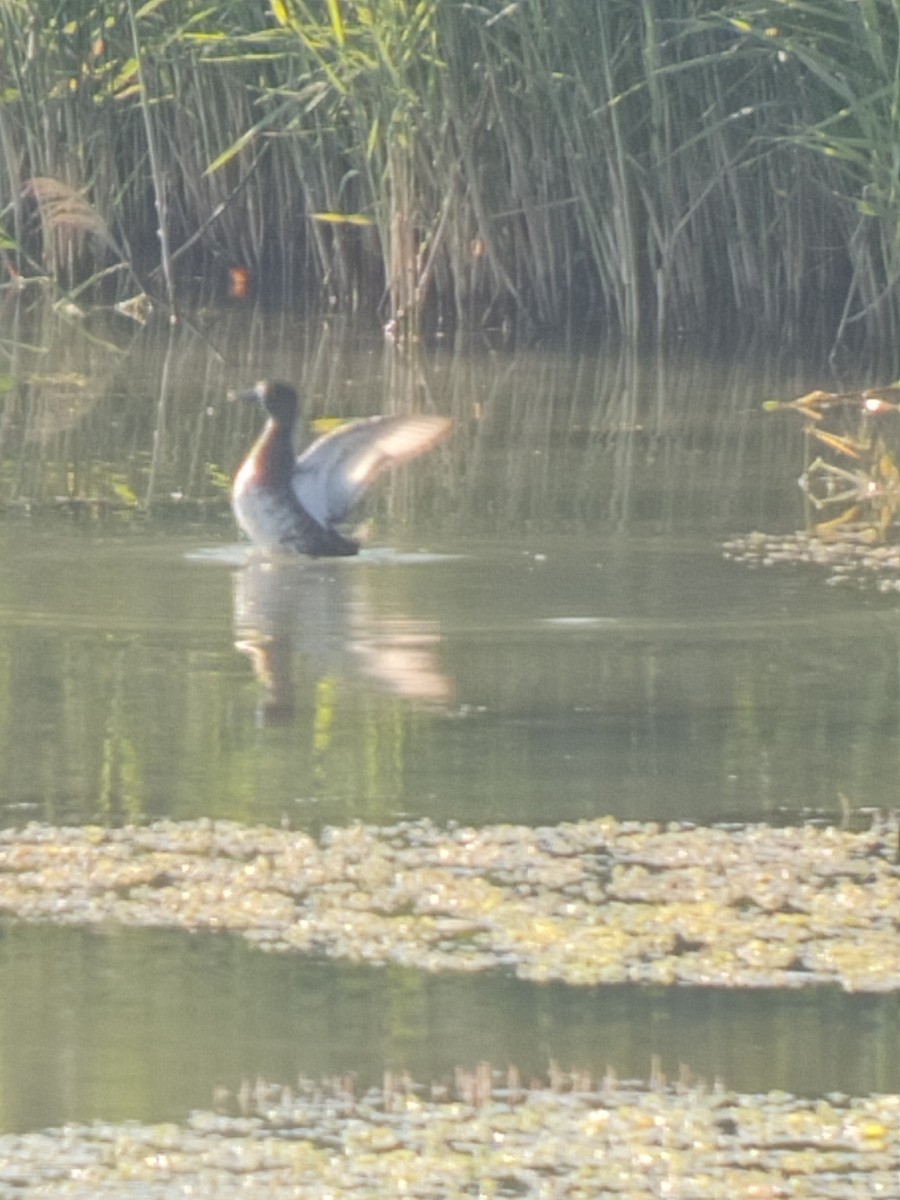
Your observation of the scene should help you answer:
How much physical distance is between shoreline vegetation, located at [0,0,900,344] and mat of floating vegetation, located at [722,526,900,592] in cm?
297

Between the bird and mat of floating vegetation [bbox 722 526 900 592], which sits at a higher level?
the bird

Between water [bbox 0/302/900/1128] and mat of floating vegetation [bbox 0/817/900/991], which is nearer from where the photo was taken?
water [bbox 0/302/900/1128]

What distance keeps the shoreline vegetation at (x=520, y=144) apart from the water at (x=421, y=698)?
1.93m

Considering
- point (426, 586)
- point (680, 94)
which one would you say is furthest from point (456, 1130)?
point (680, 94)

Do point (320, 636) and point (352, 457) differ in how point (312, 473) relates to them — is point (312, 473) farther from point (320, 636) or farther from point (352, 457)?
point (320, 636)

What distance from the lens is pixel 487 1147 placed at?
2.72 meters

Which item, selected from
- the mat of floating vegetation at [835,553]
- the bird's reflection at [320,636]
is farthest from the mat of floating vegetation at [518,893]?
the mat of floating vegetation at [835,553]

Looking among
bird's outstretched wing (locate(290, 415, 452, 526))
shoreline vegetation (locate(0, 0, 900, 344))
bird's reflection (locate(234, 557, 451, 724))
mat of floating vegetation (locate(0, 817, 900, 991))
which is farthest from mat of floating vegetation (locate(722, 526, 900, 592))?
shoreline vegetation (locate(0, 0, 900, 344))

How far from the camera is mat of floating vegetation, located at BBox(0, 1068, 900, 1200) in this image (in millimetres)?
2619

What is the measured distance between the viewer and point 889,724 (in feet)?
14.8

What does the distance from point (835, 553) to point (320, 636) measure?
4.61ft

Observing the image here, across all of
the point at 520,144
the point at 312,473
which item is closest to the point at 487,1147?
the point at 312,473

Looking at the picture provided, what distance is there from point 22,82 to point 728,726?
8168 millimetres

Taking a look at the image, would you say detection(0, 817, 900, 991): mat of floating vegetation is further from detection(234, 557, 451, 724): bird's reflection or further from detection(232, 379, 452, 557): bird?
detection(232, 379, 452, 557): bird
